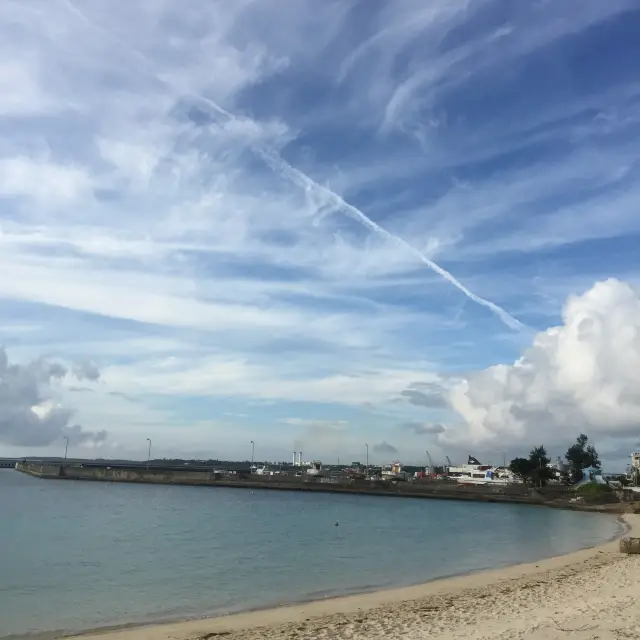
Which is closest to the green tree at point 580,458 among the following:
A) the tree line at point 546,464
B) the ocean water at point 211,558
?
the tree line at point 546,464

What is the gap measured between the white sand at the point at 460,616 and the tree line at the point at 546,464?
12644 centimetres

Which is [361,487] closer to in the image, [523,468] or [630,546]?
[523,468]

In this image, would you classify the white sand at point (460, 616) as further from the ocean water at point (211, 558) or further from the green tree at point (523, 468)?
the green tree at point (523, 468)

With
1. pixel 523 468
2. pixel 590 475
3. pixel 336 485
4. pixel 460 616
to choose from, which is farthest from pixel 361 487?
pixel 460 616

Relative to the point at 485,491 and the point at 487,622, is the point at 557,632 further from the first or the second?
the point at 485,491

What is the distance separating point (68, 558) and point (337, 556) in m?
15.7

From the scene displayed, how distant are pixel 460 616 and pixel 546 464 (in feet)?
477

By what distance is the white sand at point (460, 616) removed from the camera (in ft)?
50.9

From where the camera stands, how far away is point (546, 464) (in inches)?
5974

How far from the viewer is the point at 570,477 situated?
509 ft

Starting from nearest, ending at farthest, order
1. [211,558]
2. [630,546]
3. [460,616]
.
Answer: [460,616] < [211,558] < [630,546]

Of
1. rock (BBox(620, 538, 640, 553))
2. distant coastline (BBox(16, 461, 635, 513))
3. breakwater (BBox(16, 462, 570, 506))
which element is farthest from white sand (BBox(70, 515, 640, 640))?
breakwater (BBox(16, 462, 570, 506))

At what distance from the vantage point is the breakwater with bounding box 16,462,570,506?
12638 centimetres

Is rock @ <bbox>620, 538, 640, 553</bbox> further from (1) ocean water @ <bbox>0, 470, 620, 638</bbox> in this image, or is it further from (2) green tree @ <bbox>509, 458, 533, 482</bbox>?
(2) green tree @ <bbox>509, 458, 533, 482</bbox>
